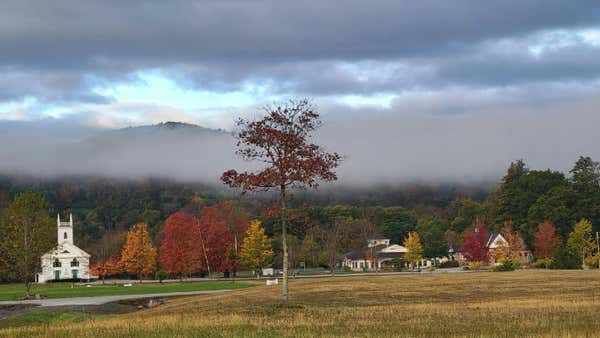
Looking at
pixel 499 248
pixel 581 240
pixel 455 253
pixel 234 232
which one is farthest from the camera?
pixel 455 253

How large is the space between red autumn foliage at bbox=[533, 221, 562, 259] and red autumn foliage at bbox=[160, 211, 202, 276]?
5094 cm

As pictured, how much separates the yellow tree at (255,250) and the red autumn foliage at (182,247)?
632 cm

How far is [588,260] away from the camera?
11406cm

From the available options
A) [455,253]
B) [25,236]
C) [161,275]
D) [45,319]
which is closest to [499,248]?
[455,253]

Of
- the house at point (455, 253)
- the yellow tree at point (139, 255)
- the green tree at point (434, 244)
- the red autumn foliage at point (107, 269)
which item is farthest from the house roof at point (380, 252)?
the yellow tree at point (139, 255)

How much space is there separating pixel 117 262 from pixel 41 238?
1879 inches

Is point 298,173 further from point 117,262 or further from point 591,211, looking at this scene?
point 591,211

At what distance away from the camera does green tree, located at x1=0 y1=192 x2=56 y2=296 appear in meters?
74.8

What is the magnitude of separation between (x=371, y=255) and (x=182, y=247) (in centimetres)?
6269

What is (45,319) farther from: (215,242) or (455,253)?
(455,253)

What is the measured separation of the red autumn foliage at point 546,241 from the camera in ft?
397

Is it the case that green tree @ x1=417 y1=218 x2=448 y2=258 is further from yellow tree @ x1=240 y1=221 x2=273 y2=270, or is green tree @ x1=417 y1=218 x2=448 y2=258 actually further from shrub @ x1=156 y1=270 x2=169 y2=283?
shrub @ x1=156 y1=270 x2=169 y2=283

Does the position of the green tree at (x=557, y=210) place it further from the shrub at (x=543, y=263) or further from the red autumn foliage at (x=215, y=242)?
the red autumn foliage at (x=215, y=242)

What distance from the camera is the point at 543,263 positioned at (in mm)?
112375
